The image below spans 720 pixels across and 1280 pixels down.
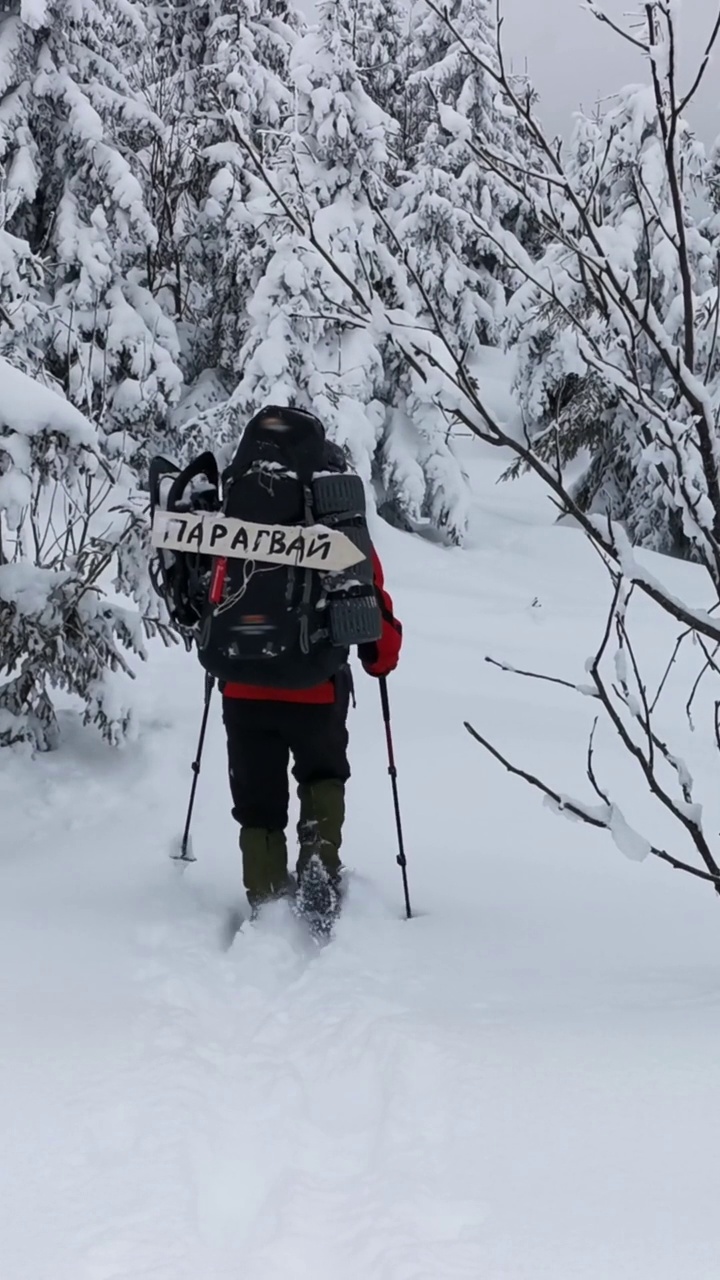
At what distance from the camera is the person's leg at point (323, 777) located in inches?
156

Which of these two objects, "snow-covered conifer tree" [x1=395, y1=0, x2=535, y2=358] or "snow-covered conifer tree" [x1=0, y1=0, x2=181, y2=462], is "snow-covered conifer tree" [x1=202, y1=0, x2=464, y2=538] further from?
"snow-covered conifer tree" [x1=0, y1=0, x2=181, y2=462]

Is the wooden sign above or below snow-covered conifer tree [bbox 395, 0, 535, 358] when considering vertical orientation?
below

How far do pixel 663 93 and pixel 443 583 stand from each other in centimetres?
1123

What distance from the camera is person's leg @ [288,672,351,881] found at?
13.0 feet

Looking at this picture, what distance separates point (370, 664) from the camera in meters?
4.11

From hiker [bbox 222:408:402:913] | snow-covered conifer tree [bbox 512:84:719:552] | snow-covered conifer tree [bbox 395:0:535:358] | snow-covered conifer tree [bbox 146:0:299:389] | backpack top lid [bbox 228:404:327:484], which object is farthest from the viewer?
snow-covered conifer tree [bbox 395:0:535:358]

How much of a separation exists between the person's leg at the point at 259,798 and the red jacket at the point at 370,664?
0.35 feet

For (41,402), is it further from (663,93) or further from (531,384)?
(531,384)

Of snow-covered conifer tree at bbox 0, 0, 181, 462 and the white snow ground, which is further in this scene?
snow-covered conifer tree at bbox 0, 0, 181, 462

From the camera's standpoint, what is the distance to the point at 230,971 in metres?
3.55

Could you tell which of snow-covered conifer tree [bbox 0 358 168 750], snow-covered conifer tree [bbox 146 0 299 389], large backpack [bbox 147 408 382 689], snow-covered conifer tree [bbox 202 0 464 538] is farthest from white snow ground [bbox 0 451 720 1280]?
snow-covered conifer tree [bbox 146 0 299 389]

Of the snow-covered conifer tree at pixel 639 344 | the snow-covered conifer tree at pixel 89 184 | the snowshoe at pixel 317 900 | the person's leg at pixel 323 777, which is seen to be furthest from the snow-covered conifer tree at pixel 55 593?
the snow-covered conifer tree at pixel 639 344

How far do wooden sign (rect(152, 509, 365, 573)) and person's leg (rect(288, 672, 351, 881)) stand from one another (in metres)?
0.54

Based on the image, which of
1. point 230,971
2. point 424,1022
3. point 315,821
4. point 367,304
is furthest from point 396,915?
point 367,304
